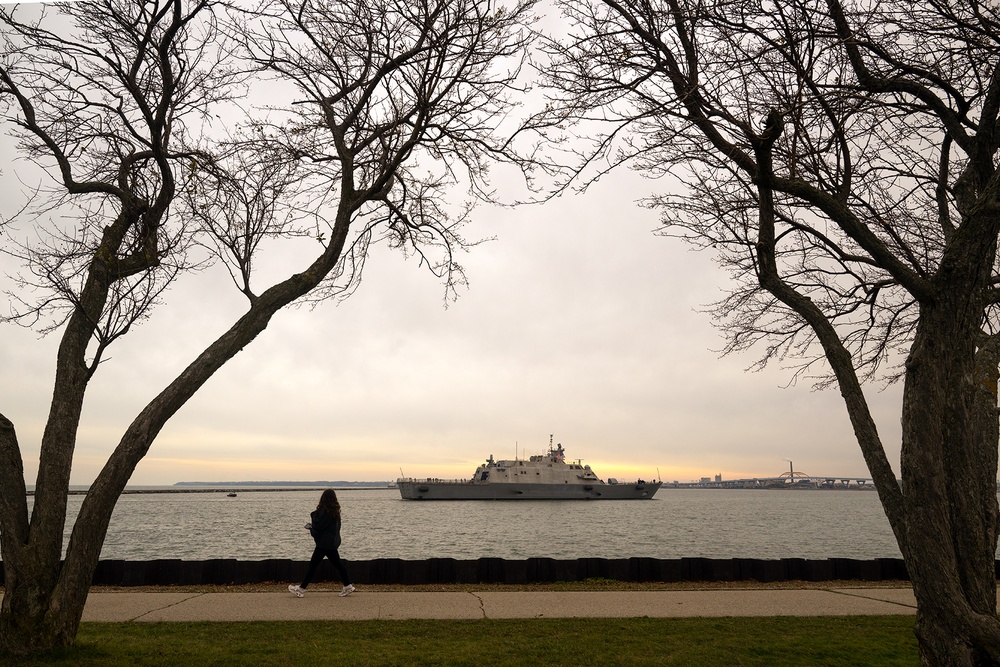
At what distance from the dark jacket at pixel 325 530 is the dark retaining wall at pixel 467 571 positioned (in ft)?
4.00

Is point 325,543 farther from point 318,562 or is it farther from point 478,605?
point 478,605

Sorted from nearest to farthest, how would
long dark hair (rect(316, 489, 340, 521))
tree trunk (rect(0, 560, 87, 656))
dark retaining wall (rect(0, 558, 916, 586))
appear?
tree trunk (rect(0, 560, 87, 656))
long dark hair (rect(316, 489, 340, 521))
dark retaining wall (rect(0, 558, 916, 586))

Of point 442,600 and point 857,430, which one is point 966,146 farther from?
point 442,600

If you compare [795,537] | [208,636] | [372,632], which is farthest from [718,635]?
[795,537]

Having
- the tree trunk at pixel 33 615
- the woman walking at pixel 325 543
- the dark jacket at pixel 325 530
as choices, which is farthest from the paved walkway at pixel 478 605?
the tree trunk at pixel 33 615

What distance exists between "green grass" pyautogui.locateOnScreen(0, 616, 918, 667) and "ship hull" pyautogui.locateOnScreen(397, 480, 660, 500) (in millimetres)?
72019

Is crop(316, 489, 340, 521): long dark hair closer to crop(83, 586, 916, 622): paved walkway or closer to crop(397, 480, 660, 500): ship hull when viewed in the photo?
crop(83, 586, 916, 622): paved walkway

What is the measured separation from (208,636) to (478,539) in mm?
29960

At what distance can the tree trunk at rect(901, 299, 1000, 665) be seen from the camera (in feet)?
16.7

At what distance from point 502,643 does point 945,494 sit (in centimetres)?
403

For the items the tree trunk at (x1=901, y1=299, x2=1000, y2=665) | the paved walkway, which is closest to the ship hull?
the paved walkway

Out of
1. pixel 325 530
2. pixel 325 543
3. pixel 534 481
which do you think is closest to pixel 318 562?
pixel 325 543

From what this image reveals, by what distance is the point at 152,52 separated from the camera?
7148 mm

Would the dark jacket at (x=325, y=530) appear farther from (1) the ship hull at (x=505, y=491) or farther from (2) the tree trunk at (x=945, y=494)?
(1) the ship hull at (x=505, y=491)
